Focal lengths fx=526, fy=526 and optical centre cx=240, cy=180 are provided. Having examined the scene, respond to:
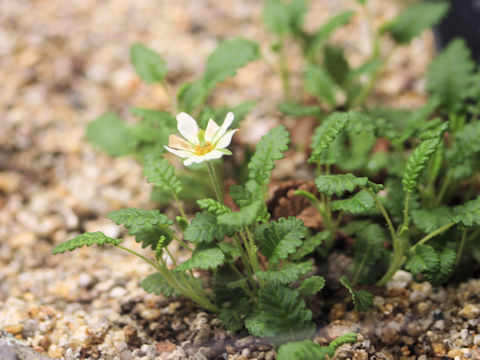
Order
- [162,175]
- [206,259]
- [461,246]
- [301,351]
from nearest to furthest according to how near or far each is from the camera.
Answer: [301,351] < [206,259] < [162,175] < [461,246]

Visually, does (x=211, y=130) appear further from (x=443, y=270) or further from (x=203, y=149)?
(x=443, y=270)

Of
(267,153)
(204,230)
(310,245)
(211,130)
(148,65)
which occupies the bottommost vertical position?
(310,245)

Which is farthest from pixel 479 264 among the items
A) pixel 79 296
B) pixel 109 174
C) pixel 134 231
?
pixel 109 174

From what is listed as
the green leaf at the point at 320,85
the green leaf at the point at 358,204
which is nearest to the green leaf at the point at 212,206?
the green leaf at the point at 358,204

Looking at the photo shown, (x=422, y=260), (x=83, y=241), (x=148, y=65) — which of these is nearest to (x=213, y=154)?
(x=83, y=241)

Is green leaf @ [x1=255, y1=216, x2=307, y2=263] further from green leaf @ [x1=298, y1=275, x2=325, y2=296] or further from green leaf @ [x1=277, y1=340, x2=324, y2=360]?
green leaf @ [x1=277, y1=340, x2=324, y2=360]

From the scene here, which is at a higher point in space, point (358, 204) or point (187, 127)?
point (187, 127)

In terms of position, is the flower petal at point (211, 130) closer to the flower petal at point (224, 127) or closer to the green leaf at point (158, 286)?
the flower petal at point (224, 127)
